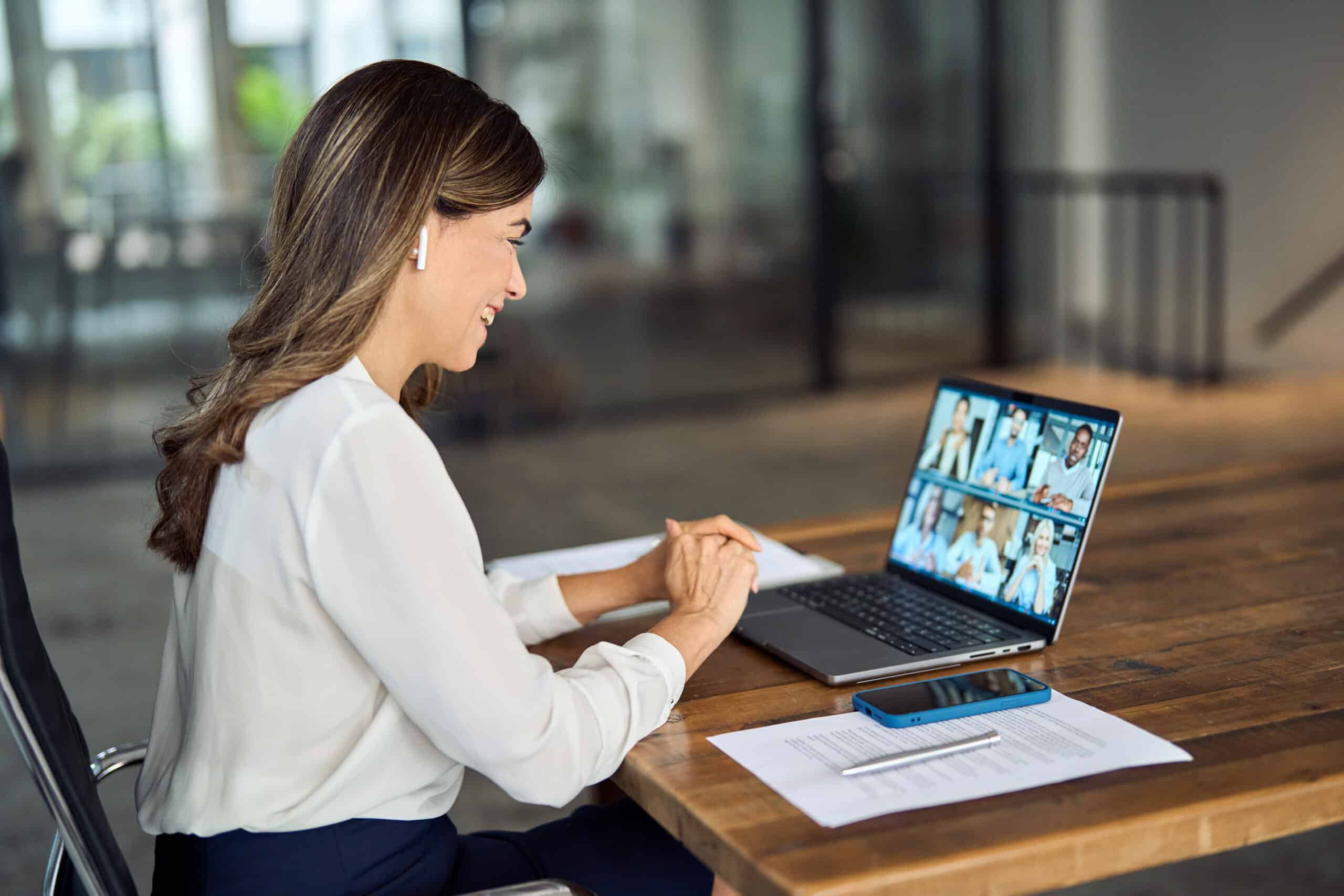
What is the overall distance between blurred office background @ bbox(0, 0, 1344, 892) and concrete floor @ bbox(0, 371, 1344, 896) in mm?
30

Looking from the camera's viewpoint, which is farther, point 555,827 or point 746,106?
point 746,106

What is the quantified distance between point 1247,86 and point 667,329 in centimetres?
295

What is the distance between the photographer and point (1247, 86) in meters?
6.50

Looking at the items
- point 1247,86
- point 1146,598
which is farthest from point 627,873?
point 1247,86

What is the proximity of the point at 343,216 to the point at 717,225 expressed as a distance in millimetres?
5277

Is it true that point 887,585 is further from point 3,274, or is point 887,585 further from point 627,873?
point 3,274

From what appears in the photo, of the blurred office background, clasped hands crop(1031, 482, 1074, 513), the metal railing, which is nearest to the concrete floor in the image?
the blurred office background

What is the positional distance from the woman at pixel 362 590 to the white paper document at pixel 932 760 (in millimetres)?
119

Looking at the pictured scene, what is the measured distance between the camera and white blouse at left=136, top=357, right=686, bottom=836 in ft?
3.45

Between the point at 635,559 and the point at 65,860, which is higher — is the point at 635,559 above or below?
above

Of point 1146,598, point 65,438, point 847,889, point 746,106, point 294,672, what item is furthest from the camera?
point 746,106

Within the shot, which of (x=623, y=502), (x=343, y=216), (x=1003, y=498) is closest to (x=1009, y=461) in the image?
(x=1003, y=498)

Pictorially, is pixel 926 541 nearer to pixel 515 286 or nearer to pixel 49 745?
pixel 515 286

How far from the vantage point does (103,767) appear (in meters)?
1.35
